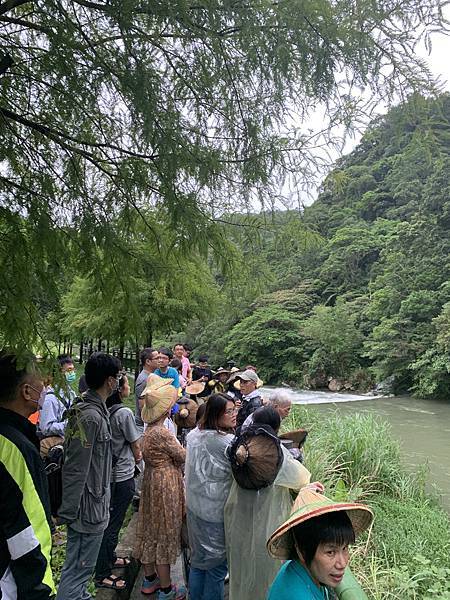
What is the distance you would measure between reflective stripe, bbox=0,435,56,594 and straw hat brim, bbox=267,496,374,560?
0.71 metres

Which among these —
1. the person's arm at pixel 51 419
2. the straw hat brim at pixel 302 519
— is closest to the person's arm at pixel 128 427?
the person's arm at pixel 51 419

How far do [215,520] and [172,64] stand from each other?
216 centimetres

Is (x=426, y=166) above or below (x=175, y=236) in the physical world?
above

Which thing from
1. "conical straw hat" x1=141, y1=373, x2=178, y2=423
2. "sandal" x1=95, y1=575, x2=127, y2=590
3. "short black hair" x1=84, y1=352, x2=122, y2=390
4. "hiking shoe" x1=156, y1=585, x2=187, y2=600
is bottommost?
"hiking shoe" x1=156, y1=585, x2=187, y2=600

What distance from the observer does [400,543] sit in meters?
4.43

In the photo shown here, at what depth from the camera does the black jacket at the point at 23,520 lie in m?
1.50

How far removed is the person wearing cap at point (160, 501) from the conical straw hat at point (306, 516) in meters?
1.37

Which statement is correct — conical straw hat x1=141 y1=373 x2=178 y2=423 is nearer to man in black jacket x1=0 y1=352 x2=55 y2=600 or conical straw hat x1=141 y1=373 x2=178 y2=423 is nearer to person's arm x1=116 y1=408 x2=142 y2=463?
person's arm x1=116 y1=408 x2=142 y2=463

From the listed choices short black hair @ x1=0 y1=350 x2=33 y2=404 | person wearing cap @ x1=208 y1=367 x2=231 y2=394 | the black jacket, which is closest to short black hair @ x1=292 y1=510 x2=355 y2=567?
the black jacket

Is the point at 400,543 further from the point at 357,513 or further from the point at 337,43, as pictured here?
the point at 337,43

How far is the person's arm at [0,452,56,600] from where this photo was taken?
1.50 metres

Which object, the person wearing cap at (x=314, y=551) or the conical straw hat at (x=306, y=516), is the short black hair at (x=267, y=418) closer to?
the conical straw hat at (x=306, y=516)

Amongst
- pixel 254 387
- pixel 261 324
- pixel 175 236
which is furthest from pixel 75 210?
pixel 261 324

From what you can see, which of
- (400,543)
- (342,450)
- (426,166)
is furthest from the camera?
(342,450)
